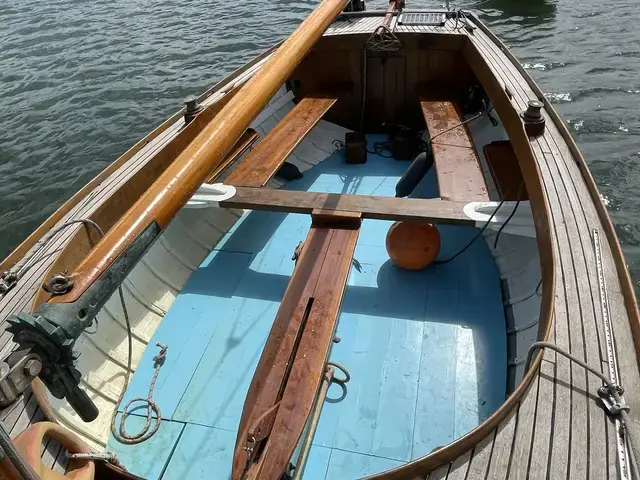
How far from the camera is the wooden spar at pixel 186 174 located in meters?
2.06

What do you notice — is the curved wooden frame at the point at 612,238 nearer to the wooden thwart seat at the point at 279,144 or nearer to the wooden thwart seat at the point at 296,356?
the wooden thwart seat at the point at 296,356

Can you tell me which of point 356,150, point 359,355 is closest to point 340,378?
point 359,355

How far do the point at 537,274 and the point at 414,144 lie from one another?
3.28 metres

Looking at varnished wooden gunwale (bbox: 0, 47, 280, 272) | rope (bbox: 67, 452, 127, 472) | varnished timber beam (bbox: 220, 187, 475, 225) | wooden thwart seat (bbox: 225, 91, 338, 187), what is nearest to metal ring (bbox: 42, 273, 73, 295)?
rope (bbox: 67, 452, 127, 472)

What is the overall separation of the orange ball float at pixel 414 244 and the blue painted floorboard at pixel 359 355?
0.18 m

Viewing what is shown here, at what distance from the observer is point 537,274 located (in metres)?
4.25

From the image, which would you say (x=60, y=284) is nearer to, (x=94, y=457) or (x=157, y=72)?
(x=94, y=457)

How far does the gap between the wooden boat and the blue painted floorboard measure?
0.6 inches

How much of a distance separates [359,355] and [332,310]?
0.59 metres

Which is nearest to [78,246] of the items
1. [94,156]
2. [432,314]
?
[432,314]

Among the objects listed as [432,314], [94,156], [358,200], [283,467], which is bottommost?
[94,156]

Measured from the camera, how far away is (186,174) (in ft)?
8.34

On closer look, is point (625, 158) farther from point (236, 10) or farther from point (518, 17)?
point (236, 10)

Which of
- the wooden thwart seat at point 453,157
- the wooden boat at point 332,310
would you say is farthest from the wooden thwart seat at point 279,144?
the wooden thwart seat at point 453,157
